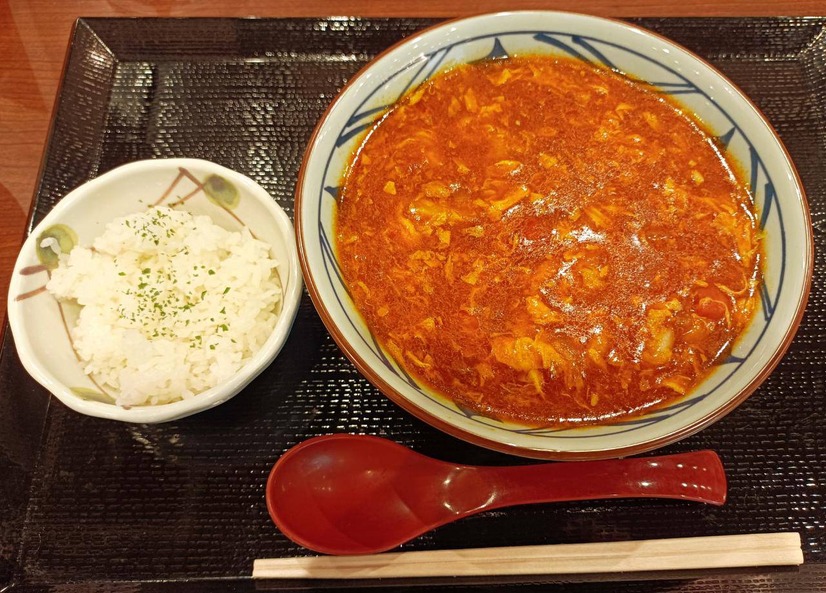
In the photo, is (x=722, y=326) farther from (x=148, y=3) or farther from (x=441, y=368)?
(x=148, y=3)

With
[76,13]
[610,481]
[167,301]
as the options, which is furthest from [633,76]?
[76,13]

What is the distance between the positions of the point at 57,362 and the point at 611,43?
220 centimetres

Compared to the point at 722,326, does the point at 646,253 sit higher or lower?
higher

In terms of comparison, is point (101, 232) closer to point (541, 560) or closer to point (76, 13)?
point (76, 13)

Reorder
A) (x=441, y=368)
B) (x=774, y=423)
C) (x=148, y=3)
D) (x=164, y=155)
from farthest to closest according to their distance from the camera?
(x=148, y=3) < (x=164, y=155) < (x=774, y=423) < (x=441, y=368)

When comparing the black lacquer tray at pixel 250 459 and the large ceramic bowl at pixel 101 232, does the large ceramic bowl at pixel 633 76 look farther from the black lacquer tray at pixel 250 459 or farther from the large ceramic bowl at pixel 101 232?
the black lacquer tray at pixel 250 459

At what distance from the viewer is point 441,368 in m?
1.62

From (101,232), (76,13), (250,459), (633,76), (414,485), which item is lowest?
(250,459)

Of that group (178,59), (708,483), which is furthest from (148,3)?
(708,483)

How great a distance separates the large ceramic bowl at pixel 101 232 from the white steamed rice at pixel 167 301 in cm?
5

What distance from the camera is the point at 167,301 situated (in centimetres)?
187

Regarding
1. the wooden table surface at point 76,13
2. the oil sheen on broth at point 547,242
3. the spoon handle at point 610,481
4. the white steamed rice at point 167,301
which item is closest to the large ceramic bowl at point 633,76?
the oil sheen on broth at point 547,242

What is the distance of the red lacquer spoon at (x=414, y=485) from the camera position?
160 centimetres

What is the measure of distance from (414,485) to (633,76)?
1655mm
